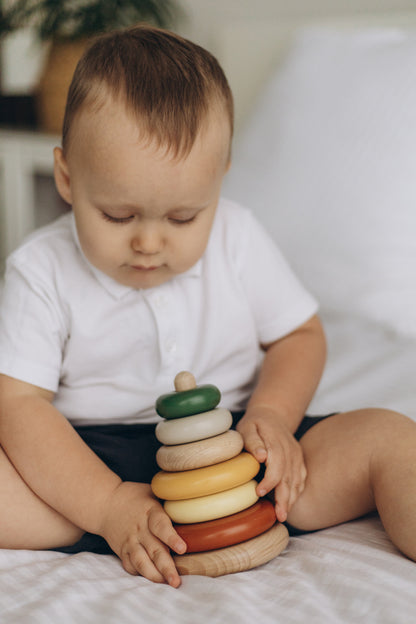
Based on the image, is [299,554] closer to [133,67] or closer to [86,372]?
[86,372]

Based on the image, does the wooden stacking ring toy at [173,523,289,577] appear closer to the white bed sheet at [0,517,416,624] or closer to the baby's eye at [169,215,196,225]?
the white bed sheet at [0,517,416,624]

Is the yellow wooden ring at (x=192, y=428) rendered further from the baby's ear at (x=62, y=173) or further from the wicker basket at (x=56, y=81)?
the wicker basket at (x=56, y=81)

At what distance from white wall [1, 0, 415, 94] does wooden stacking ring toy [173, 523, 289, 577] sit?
1.68 m

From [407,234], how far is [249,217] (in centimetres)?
38

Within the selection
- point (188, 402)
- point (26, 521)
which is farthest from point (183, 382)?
point (26, 521)

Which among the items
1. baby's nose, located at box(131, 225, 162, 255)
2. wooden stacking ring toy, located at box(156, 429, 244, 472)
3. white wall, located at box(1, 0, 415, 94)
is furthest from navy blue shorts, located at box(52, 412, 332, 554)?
white wall, located at box(1, 0, 415, 94)

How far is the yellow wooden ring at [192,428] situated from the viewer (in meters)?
0.67

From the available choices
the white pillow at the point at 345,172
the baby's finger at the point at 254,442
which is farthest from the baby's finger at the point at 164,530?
the white pillow at the point at 345,172

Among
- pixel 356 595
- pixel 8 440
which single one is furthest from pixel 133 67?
pixel 356 595

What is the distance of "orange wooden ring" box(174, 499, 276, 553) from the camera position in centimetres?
65

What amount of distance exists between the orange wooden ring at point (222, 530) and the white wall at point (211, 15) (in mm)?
1665

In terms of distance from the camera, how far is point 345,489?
0.74 meters

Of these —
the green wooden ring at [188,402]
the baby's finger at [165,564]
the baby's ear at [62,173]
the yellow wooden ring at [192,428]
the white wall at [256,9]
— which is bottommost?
the baby's finger at [165,564]

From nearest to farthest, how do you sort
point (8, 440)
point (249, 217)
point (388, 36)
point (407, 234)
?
point (8, 440)
point (249, 217)
point (407, 234)
point (388, 36)
